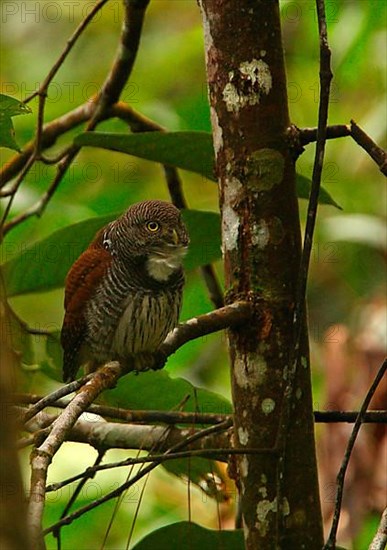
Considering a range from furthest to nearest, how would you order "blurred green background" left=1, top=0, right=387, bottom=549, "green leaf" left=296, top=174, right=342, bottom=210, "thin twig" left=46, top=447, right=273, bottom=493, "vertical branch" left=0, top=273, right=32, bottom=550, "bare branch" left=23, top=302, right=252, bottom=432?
"blurred green background" left=1, top=0, right=387, bottom=549 → "green leaf" left=296, top=174, right=342, bottom=210 → "bare branch" left=23, top=302, right=252, bottom=432 → "thin twig" left=46, top=447, right=273, bottom=493 → "vertical branch" left=0, top=273, right=32, bottom=550

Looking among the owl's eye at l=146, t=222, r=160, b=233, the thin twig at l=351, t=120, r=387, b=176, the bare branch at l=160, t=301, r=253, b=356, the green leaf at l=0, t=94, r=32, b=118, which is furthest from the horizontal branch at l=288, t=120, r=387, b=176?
the owl's eye at l=146, t=222, r=160, b=233

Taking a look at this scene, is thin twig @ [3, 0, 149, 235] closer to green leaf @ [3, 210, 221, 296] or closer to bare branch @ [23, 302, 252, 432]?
green leaf @ [3, 210, 221, 296]

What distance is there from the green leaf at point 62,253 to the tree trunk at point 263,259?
0.58 metres

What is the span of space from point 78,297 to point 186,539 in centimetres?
79

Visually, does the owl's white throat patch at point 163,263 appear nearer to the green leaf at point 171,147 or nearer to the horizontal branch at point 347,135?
the green leaf at point 171,147

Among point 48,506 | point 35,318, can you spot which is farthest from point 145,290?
point 35,318

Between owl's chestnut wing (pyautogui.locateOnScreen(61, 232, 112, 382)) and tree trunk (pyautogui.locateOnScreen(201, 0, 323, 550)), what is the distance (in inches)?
29.2

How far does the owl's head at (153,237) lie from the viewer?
2.71 meters

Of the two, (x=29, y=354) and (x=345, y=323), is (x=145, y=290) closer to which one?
(x=29, y=354)

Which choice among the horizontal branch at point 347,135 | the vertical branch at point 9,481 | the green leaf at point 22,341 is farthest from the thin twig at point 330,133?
the vertical branch at point 9,481

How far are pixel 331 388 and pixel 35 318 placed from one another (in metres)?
2.29

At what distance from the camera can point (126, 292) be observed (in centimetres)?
283

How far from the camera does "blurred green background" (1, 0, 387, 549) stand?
3.38 meters

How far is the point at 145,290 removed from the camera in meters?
2.82
